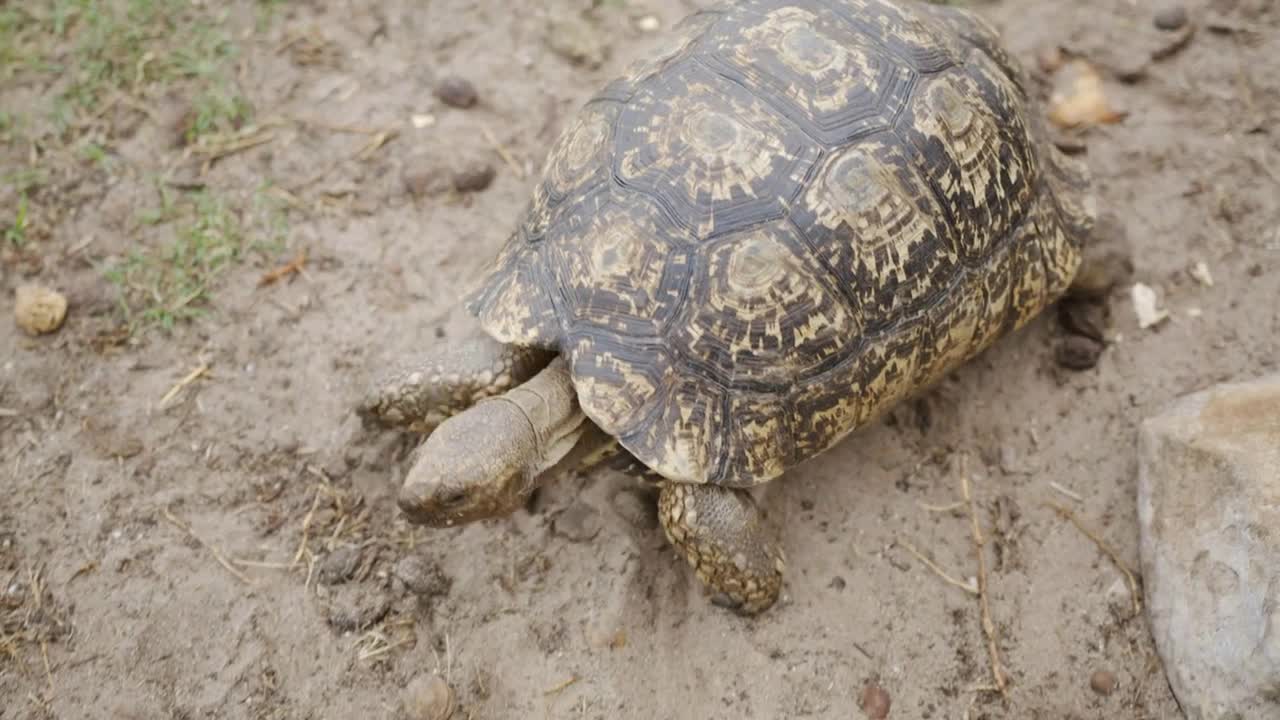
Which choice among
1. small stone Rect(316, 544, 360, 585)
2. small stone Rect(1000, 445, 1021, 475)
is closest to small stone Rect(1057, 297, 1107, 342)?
small stone Rect(1000, 445, 1021, 475)

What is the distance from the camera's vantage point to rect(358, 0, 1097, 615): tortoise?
2686mm

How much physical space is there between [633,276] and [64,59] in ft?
10.1

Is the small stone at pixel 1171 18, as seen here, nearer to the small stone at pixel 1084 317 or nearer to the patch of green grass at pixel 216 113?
the small stone at pixel 1084 317

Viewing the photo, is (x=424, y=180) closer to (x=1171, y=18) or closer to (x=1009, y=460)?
(x=1009, y=460)

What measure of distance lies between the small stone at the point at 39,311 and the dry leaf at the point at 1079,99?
13.4 ft

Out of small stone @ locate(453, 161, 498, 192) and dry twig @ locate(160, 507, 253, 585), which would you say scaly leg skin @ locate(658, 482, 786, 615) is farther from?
small stone @ locate(453, 161, 498, 192)

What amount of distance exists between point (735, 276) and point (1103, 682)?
173 centimetres

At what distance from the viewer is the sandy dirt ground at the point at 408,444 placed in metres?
2.89

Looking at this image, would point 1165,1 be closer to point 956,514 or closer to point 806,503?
point 956,514

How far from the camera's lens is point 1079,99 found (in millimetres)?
4051

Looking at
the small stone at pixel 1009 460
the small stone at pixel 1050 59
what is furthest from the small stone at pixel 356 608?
the small stone at pixel 1050 59

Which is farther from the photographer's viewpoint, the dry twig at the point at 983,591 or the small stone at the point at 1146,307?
the small stone at the point at 1146,307

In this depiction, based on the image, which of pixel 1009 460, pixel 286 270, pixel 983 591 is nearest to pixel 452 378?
pixel 286 270

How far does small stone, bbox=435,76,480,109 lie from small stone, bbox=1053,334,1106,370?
267 centimetres
